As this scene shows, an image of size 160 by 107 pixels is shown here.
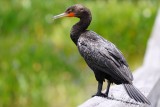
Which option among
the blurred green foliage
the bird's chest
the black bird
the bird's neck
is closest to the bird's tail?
the black bird

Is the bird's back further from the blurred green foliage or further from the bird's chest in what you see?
the blurred green foliage

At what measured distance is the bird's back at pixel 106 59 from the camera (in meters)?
3.72

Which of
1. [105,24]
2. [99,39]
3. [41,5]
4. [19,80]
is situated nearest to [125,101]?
[99,39]

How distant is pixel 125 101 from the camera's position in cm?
381

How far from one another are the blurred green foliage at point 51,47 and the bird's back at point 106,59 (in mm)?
4305

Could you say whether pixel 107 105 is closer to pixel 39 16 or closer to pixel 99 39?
pixel 99 39

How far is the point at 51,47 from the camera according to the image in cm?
885

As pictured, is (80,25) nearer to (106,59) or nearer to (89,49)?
(89,49)

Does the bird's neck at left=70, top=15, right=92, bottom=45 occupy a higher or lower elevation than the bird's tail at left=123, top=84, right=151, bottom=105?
higher

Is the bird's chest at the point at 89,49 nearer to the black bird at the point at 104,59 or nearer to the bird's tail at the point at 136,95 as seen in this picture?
the black bird at the point at 104,59

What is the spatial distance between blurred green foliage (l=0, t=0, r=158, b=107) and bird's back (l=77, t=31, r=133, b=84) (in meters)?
4.31

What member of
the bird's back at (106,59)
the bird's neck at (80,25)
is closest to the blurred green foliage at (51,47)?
the bird's neck at (80,25)

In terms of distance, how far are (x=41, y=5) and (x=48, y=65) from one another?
154cm

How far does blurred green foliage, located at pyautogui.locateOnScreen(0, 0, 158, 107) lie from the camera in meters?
8.34
